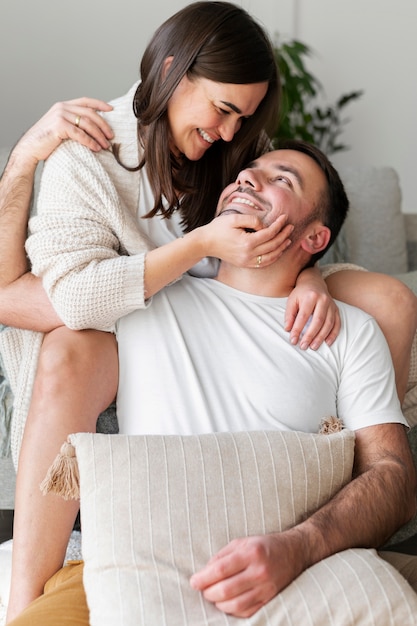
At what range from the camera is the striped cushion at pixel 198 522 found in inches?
49.9

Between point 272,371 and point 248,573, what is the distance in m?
0.46

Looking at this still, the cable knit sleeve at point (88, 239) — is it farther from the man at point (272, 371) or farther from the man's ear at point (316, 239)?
the man's ear at point (316, 239)

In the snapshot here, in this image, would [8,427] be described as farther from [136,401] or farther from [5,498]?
[136,401]

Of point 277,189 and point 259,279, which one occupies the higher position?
point 277,189

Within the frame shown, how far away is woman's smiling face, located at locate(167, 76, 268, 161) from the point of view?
1802 mm

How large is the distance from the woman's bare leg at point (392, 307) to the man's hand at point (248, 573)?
635mm

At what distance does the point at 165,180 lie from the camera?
1916mm

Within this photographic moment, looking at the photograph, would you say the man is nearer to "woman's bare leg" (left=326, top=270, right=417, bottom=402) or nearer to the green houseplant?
"woman's bare leg" (left=326, top=270, right=417, bottom=402)

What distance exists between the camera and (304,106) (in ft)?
13.6

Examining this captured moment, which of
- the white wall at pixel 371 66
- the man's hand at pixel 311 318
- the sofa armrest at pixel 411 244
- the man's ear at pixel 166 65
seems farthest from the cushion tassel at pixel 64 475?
the white wall at pixel 371 66

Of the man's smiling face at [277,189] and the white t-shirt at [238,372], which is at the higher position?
the man's smiling face at [277,189]

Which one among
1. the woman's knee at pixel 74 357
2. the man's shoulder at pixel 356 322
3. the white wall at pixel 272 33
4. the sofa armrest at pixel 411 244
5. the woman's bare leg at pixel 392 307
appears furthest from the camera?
the white wall at pixel 272 33

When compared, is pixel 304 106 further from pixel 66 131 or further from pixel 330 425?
pixel 330 425

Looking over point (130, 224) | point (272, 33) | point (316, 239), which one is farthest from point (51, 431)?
point (272, 33)
